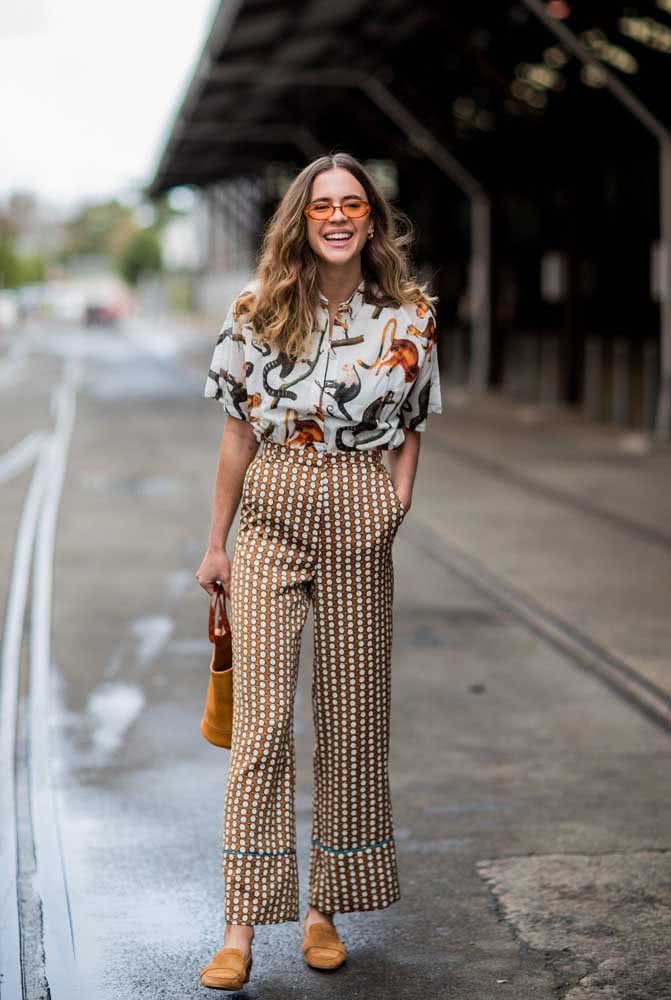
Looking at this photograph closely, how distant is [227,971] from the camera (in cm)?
396

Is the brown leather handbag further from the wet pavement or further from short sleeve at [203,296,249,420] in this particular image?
the wet pavement

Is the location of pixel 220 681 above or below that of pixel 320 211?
below

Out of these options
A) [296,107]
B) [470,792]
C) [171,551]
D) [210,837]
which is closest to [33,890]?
[210,837]

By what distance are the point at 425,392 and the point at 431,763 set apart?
2.27 m

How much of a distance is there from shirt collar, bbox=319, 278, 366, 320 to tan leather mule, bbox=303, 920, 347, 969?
1.47 m

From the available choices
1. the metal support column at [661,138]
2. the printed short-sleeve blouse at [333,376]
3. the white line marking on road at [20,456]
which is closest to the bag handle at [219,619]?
the printed short-sleeve blouse at [333,376]

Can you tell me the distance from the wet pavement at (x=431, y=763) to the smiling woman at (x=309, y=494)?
15.1 inches

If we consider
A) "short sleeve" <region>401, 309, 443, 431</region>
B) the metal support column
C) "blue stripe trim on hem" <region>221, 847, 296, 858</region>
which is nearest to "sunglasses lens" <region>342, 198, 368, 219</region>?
"short sleeve" <region>401, 309, 443, 431</region>

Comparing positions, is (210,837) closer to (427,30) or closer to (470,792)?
(470,792)

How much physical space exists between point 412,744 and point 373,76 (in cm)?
2309

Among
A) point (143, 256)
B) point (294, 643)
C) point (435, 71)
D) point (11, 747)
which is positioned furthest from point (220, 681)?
point (143, 256)

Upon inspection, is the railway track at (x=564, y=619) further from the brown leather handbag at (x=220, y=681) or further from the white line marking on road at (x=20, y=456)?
the white line marking on road at (x=20, y=456)

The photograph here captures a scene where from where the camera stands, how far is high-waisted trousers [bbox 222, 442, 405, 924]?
13.0 feet

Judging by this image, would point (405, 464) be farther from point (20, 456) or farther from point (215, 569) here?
point (20, 456)
